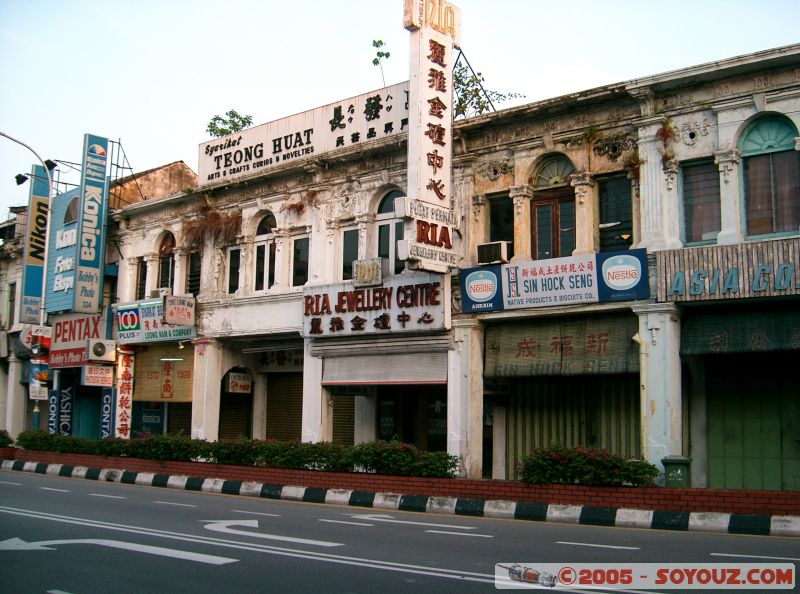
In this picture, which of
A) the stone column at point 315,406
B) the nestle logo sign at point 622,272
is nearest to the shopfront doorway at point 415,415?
the stone column at point 315,406

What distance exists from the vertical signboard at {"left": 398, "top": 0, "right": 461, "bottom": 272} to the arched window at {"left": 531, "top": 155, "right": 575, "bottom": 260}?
72.8 inches

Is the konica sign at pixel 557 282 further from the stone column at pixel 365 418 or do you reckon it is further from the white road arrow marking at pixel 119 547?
the white road arrow marking at pixel 119 547

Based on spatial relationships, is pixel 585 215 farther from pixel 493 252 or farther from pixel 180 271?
pixel 180 271

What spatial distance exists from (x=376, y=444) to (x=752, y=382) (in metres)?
7.50

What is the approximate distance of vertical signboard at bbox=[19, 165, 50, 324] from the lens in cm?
3070

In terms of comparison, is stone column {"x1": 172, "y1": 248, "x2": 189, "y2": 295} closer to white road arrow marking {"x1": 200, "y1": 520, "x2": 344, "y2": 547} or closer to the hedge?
the hedge

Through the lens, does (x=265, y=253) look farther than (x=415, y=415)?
Yes

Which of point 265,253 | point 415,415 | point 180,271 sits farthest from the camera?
point 180,271

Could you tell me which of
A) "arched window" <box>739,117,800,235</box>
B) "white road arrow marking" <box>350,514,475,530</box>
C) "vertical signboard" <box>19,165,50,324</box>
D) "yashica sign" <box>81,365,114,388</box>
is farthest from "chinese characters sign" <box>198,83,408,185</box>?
"white road arrow marking" <box>350,514,475,530</box>

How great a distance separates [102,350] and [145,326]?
1.97 metres

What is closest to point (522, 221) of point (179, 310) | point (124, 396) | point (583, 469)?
point (583, 469)

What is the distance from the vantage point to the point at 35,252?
30.8 metres

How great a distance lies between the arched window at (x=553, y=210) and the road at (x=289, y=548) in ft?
20.4

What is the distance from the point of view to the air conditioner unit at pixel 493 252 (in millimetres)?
18047
